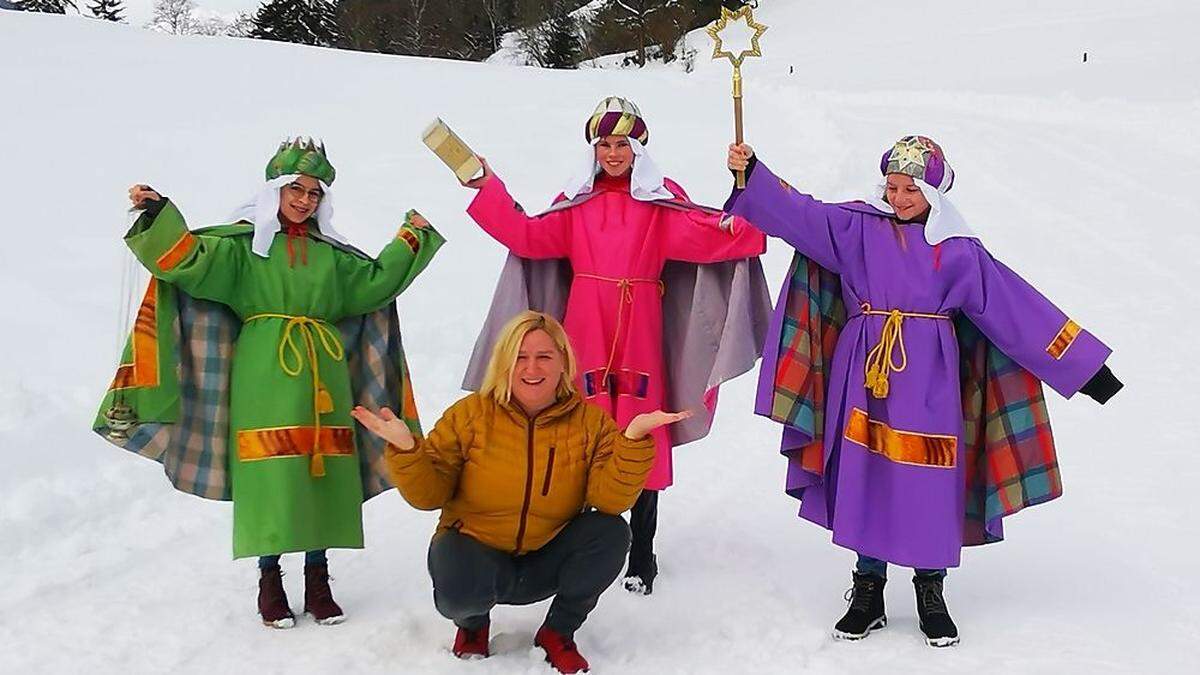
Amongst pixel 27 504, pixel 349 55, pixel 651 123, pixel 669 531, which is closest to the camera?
pixel 27 504

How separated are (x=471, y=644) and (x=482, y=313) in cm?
485

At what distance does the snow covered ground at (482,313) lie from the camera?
12.6ft

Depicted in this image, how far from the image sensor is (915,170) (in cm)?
389

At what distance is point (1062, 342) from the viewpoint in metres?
3.87

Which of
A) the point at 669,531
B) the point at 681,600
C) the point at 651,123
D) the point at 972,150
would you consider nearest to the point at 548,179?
the point at 651,123

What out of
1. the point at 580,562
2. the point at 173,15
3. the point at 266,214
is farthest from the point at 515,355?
the point at 173,15

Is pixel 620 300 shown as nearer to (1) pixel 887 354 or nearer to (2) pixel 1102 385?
(1) pixel 887 354

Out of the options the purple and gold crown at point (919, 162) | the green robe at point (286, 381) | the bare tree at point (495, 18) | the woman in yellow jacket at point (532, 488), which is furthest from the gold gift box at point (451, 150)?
the bare tree at point (495, 18)

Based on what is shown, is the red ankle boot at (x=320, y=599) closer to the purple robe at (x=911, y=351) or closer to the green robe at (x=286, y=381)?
the green robe at (x=286, y=381)

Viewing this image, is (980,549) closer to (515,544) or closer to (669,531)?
(669,531)

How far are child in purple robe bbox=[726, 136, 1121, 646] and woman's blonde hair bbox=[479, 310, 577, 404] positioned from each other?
2.85ft

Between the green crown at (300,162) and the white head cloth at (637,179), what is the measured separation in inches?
39.0

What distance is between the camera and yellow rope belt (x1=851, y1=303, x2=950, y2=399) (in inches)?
154

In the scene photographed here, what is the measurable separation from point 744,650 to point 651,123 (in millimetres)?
12661
